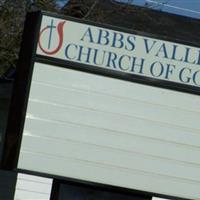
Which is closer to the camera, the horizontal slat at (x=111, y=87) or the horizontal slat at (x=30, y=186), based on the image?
the horizontal slat at (x=111, y=87)

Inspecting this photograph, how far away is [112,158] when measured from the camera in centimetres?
884

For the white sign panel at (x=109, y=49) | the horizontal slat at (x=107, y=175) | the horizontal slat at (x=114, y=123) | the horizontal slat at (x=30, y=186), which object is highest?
the white sign panel at (x=109, y=49)

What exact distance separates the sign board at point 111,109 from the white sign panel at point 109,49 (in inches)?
0.5

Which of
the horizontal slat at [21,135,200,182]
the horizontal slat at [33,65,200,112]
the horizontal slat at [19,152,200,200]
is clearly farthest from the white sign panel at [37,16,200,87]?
the horizontal slat at [19,152,200,200]

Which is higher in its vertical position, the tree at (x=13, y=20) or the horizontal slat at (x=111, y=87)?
the tree at (x=13, y=20)

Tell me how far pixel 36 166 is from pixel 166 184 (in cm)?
162

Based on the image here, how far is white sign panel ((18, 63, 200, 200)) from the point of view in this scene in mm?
8742

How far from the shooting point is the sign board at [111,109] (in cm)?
874

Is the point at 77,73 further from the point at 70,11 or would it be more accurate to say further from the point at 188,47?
the point at 70,11

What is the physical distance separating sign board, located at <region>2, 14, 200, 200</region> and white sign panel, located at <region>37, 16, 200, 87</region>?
1 cm

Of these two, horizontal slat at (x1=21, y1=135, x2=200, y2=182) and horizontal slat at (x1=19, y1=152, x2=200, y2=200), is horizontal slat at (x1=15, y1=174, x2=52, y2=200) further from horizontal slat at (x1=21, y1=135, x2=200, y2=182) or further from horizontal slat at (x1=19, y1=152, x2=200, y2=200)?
horizontal slat at (x1=21, y1=135, x2=200, y2=182)

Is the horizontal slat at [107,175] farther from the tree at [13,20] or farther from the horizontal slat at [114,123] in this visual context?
the tree at [13,20]

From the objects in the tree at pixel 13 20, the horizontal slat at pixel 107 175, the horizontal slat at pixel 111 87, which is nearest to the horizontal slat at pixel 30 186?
the horizontal slat at pixel 107 175

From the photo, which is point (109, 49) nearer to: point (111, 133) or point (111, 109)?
point (111, 109)
